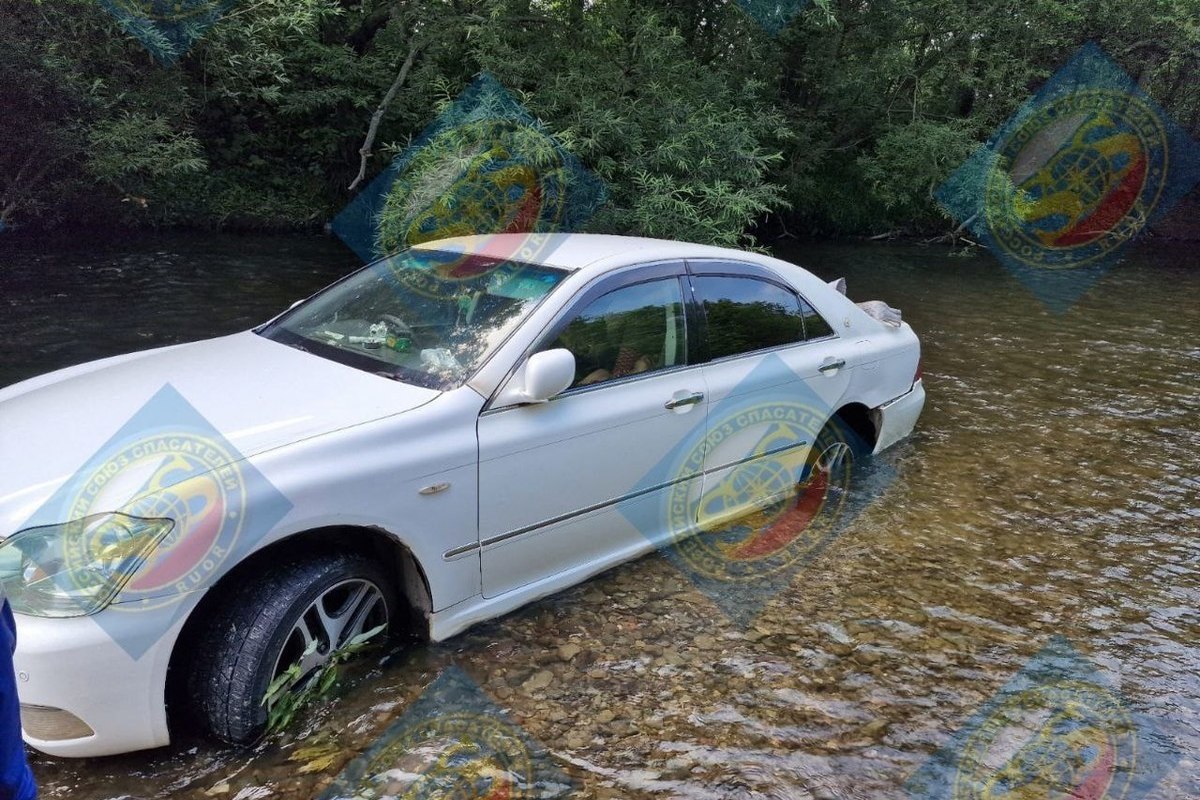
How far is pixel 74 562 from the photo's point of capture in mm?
2295

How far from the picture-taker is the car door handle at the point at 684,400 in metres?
3.67

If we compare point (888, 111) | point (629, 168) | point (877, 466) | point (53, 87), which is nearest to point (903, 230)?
point (888, 111)

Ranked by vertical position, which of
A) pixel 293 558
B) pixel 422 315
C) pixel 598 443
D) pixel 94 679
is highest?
pixel 422 315

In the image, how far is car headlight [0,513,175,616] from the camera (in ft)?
7.45

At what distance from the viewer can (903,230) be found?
1972cm

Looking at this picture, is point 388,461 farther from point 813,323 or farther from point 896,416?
point 896,416

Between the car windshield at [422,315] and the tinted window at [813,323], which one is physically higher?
the car windshield at [422,315]

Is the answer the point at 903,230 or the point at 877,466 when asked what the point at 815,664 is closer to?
the point at 877,466
